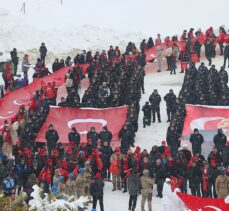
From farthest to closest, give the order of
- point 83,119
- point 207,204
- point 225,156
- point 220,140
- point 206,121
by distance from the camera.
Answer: point 83,119 < point 206,121 < point 220,140 < point 225,156 < point 207,204

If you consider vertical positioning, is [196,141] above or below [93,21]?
below

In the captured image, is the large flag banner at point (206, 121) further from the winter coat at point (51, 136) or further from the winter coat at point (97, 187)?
the winter coat at point (97, 187)

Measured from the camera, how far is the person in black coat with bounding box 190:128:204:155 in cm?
2391

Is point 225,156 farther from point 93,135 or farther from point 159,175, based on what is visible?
point 93,135

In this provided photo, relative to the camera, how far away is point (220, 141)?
23734mm

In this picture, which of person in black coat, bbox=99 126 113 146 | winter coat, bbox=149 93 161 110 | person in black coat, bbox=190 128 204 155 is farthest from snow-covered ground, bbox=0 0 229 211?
person in black coat, bbox=190 128 204 155

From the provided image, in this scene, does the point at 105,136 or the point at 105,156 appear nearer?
the point at 105,156

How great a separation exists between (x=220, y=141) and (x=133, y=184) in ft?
13.2

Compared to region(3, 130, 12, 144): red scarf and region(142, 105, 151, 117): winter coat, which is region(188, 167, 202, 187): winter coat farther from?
region(3, 130, 12, 144): red scarf

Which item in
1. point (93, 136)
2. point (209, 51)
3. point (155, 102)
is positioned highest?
point (209, 51)

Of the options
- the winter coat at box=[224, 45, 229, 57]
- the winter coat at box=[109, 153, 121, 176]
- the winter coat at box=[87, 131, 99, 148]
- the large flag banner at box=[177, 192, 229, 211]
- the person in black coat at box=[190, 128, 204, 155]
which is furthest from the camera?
the winter coat at box=[224, 45, 229, 57]

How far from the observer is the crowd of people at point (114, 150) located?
823 inches

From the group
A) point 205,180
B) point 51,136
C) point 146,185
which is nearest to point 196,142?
point 205,180

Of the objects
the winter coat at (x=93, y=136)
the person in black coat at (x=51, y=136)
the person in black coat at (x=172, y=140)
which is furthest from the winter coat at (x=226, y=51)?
the person in black coat at (x=51, y=136)
